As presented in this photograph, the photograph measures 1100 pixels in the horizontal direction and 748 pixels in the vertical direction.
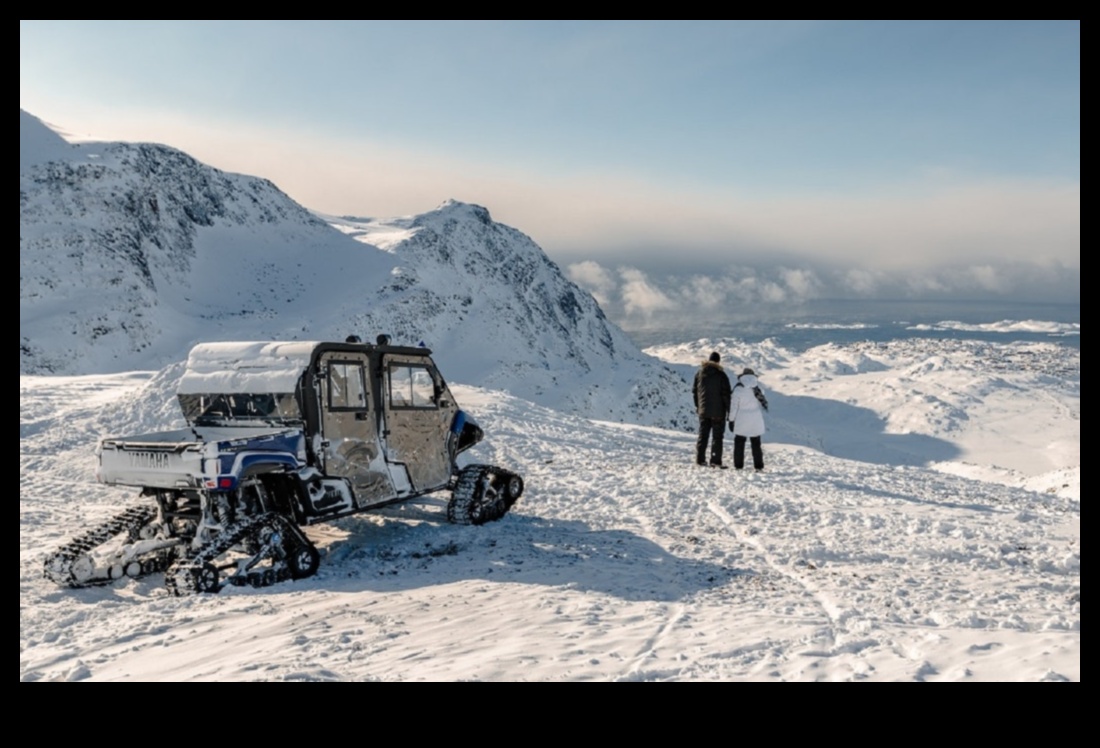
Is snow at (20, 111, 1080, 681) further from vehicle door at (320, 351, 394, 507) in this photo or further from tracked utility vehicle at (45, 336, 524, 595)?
vehicle door at (320, 351, 394, 507)

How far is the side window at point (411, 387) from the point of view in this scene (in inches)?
393

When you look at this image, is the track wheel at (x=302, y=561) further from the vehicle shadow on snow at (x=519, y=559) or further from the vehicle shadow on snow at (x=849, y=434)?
the vehicle shadow on snow at (x=849, y=434)

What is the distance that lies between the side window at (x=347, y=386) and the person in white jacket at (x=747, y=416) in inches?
341

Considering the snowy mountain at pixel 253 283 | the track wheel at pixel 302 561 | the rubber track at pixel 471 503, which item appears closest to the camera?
the track wheel at pixel 302 561

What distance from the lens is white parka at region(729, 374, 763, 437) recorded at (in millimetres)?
15148

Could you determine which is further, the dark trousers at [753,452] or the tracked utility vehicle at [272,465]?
the dark trousers at [753,452]

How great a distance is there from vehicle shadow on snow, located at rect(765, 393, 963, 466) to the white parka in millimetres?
79444

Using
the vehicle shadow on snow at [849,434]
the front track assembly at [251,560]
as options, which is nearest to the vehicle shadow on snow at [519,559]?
the front track assembly at [251,560]

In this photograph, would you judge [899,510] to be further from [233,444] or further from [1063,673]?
[233,444]

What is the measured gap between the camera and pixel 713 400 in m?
15.3

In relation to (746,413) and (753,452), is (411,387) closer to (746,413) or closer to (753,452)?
(746,413)
